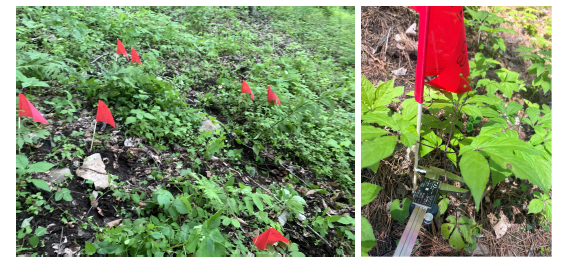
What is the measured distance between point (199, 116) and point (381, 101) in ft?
3.66

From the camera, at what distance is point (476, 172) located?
1.10 metres

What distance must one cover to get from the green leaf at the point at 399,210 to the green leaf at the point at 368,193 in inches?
7.0

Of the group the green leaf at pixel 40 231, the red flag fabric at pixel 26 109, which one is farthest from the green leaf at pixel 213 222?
the red flag fabric at pixel 26 109

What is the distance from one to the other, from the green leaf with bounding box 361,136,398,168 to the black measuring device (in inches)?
21.7

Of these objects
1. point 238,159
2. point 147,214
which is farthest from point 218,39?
point 147,214

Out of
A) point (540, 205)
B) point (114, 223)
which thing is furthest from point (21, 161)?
point (540, 205)

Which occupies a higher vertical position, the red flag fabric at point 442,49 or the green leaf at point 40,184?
the red flag fabric at point 442,49

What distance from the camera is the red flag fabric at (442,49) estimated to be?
1.44 m

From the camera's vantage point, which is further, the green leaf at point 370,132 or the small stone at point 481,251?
the small stone at point 481,251

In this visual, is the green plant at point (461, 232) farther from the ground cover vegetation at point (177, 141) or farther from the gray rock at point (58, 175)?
the gray rock at point (58, 175)

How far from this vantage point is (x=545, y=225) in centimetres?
181

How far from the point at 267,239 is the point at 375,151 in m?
0.66

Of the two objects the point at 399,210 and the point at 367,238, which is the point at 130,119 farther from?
the point at 399,210
